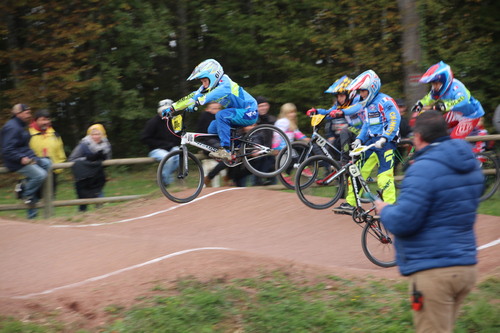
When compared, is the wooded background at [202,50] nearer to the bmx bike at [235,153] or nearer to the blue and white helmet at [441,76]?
the blue and white helmet at [441,76]

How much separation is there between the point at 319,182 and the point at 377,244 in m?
1.98

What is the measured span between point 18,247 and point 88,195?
3261 millimetres

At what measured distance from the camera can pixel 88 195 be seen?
11539mm

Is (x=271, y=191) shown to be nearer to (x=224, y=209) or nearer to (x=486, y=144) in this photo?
(x=224, y=209)

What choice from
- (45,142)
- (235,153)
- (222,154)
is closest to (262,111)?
(235,153)

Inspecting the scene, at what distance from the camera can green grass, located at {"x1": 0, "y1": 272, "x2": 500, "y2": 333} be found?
19.7 feet

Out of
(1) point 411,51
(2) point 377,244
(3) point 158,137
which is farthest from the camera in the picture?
(1) point 411,51

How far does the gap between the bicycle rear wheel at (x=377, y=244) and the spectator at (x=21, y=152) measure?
5.47 m

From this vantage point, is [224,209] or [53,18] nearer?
[224,209]

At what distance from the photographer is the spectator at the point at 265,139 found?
36.7 feet

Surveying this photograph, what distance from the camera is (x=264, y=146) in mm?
10852

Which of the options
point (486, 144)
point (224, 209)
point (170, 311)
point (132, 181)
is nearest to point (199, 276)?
point (170, 311)

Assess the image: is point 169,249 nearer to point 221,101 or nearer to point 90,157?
point 221,101

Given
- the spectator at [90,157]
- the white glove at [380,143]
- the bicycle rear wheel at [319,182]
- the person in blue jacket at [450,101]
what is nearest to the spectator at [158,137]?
the spectator at [90,157]
